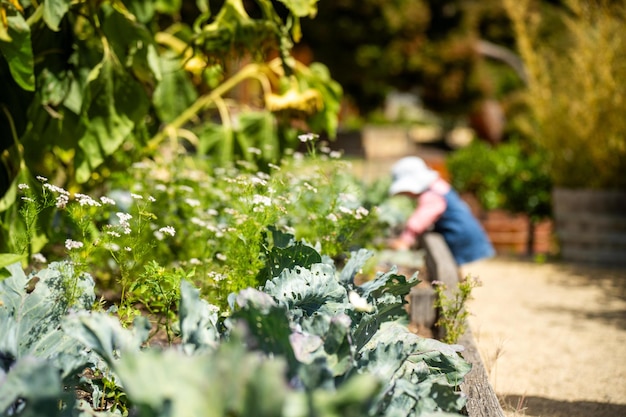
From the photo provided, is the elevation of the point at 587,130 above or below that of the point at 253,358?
below

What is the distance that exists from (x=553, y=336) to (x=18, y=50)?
3.40 metres

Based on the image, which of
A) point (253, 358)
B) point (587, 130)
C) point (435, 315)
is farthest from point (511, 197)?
point (253, 358)

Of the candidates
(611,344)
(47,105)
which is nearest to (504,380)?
(611,344)

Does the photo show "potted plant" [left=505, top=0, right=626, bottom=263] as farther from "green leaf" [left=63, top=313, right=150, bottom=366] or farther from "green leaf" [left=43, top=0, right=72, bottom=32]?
"green leaf" [left=63, top=313, right=150, bottom=366]

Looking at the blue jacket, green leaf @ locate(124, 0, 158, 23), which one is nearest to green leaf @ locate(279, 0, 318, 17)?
green leaf @ locate(124, 0, 158, 23)

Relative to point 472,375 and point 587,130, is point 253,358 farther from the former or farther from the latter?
point 587,130

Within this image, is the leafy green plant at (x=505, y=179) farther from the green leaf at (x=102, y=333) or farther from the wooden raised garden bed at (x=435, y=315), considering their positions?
the green leaf at (x=102, y=333)

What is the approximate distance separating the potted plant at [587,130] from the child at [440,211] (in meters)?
2.23

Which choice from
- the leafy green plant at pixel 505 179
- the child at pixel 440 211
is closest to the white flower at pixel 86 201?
the child at pixel 440 211

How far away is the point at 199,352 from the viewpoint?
1776 mm

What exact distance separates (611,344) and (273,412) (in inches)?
142

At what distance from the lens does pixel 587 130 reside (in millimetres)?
6984

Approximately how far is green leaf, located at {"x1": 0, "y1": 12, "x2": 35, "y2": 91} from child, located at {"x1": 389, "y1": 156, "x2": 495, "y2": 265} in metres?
3.03

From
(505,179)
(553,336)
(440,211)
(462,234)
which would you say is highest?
(440,211)
